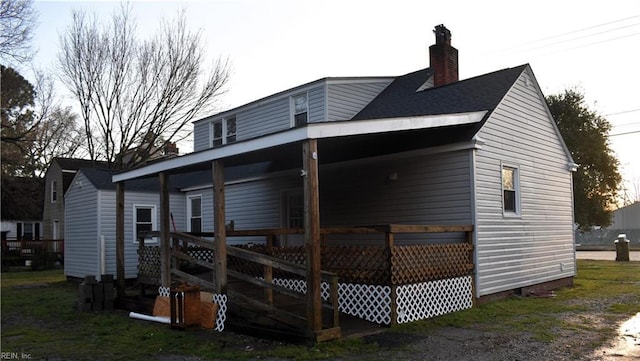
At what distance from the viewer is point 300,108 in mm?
15789

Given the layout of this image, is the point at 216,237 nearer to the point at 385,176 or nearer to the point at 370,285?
the point at 370,285

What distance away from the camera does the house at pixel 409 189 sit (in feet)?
27.3

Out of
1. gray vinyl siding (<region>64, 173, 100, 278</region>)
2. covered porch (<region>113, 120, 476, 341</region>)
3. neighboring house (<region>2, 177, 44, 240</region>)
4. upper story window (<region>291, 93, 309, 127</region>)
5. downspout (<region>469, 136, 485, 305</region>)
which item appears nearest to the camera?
covered porch (<region>113, 120, 476, 341</region>)

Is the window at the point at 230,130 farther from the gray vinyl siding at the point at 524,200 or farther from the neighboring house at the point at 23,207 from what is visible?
the neighboring house at the point at 23,207

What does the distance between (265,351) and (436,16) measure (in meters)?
12.1

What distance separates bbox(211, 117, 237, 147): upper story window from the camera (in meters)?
18.2

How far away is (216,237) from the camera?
8.80m

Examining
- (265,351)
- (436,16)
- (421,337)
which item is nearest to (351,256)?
(421,337)

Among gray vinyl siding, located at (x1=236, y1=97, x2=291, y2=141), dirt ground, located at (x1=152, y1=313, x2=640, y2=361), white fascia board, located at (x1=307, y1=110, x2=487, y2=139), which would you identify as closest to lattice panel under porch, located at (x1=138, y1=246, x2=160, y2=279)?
dirt ground, located at (x1=152, y1=313, x2=640, y2=361)

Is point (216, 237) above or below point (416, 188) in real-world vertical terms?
below

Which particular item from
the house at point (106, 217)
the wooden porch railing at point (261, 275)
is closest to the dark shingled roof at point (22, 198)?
the house at point (106, 217)

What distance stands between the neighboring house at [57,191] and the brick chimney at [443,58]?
2192cm

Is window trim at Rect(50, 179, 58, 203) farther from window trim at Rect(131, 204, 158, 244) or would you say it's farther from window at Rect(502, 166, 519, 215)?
window at Rect(502, 166, 519, 215)

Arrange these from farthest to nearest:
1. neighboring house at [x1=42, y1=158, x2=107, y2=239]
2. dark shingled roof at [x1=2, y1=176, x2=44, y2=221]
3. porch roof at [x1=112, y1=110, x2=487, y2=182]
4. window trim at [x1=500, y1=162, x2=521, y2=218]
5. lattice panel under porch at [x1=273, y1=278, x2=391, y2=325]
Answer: dark shingled roof at [x1=2, y1=176, x2=44, y2=221], neighboring house at [x1=42, y1=158, x2=107, y2=239], window trim at [x1=500, y1=162, x2=521, y2=218], lattice panel under porch at [x1=273, y1=278, x2=391, y2=325], porch roof at [x1=112, y1=110, x2=487, y2=182]
